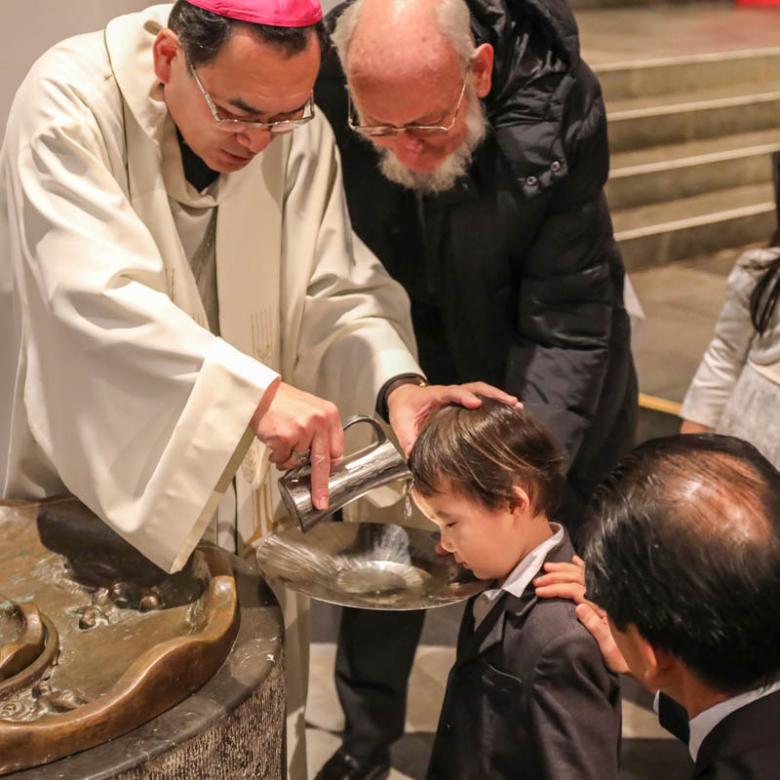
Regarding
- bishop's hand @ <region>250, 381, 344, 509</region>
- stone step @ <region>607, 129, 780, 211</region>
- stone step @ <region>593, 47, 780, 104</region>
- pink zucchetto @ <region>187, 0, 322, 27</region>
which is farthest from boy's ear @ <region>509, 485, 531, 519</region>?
stone step @ <region>593, 47, 780, 104</region>

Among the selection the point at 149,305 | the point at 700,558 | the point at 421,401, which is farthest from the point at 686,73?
the point at 700,558

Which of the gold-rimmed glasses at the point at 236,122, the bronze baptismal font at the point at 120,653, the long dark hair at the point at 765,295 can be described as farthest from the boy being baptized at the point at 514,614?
the long dark hair at the point at 765,295

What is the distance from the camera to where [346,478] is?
2.24 meters

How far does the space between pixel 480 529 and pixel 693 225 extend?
4.49 metres

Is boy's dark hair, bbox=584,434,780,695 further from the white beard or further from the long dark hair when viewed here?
the long dark hair

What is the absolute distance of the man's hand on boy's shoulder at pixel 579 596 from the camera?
7.07 ft

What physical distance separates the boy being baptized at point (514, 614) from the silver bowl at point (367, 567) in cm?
10

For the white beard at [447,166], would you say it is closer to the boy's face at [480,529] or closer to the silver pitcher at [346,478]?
the silver pitcher at [346,478]

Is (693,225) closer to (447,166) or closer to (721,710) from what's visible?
(447,166)

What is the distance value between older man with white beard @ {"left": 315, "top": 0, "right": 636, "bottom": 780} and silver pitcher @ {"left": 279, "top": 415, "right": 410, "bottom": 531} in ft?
2.09

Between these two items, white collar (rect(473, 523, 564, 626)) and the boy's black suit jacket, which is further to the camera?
white collar (rect(473, 523, 564, 626))

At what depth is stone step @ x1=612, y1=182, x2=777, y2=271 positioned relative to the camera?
243 inches

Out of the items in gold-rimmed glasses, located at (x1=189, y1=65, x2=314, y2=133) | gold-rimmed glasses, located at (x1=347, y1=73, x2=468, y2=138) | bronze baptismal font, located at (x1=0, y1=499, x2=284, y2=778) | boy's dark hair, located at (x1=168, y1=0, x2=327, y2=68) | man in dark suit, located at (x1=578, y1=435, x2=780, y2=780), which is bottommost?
bronze baptismal font, located at (x1=0, y1=499, x2=284, y2=778)

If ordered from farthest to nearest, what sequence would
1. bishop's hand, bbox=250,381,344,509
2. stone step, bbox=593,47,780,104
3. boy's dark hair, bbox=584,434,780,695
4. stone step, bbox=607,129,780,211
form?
1. stone step, bbox=593,47,780,104
2. stone step, bbox=607,129,780,211
3. bishop's hand, bbox=250,381,344,509
4. boy's dark hair, bbox=584,434,780,695
